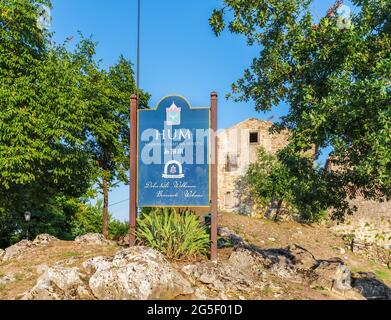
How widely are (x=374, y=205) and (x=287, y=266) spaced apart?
1914cm

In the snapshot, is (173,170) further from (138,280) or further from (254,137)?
(254,137)

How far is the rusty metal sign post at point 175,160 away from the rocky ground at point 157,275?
153 centimetres

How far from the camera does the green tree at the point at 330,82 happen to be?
33.6 feet

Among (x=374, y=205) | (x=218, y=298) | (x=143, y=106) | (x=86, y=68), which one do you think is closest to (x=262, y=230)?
(x=374, y=205)

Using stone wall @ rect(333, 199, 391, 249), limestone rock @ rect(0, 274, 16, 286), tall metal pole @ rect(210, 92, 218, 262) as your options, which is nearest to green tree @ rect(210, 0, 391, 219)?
tall metal pole @ rect(210, 92, 218, 262)

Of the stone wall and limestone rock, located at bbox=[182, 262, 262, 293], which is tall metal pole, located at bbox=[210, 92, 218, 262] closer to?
limestone rock, located at bbox=[182, 262, 262, 293]

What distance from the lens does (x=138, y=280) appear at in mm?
10016

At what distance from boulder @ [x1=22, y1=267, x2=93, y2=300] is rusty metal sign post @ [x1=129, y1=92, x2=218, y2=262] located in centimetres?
276

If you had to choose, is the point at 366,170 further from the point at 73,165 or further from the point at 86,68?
the point at 86,68

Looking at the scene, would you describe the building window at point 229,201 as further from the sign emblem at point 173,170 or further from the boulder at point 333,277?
the sign emblem at point 173,170

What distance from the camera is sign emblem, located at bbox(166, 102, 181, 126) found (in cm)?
1323

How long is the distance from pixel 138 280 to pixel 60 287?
205 cm
